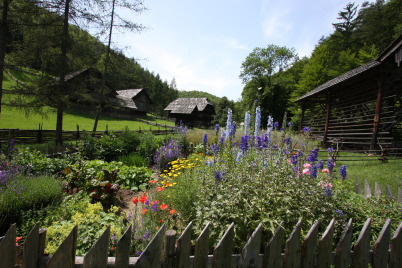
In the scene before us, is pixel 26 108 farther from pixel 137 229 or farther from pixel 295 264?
pixel 295 264

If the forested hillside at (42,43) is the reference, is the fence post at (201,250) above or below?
below

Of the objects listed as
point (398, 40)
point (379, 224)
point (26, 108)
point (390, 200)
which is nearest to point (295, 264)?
point (379, 224)

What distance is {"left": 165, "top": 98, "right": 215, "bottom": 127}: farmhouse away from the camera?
40.3 m

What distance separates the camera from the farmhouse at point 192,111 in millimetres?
40312

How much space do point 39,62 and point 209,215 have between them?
1071cm

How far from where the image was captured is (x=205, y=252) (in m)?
1.64

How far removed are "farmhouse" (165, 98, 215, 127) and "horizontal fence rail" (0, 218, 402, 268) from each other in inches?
1480

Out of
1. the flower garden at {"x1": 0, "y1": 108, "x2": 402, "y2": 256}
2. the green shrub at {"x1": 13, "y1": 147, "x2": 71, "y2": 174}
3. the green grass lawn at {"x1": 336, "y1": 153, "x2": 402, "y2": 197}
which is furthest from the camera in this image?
the green grass lawn at {"x1": 336, "y1": 153, "x2": 402, "y2": 197}

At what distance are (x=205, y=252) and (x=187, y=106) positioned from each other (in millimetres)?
40073

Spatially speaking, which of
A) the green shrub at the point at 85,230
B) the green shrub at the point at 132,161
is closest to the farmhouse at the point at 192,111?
the green shrub at the point at 132,161

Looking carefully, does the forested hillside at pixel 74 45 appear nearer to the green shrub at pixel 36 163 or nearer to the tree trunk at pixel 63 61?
the tree trunk at pixel 63 61

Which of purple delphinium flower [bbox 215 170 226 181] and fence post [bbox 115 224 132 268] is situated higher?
purple delphinium flower [bbox 215 170 226 181]

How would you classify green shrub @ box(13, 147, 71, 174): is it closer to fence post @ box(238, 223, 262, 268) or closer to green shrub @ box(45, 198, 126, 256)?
green shrub @ box(45, 198, 126, 256)

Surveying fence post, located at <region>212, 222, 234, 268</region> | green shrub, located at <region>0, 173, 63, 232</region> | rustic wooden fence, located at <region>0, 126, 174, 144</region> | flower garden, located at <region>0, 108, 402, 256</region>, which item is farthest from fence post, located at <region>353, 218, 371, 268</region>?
rustic wooden fence, located at <region>0, 126, 174, 144</region>
